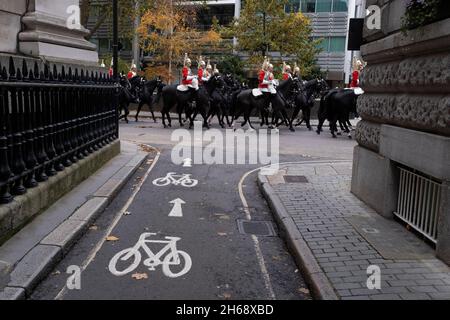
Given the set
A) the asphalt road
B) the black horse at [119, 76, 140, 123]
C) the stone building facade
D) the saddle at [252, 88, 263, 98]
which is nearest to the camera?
Result: the asphalt road

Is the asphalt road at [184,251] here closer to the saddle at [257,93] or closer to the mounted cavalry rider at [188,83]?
the saddle at [257,93]

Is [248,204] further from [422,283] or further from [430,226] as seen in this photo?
[422,283]

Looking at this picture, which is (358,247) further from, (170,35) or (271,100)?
(170,35)

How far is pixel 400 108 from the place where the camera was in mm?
6320

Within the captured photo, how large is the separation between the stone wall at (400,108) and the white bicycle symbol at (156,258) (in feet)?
9.16

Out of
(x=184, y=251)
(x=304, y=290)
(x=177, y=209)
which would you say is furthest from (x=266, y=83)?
(x=304, y=290)

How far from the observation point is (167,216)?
23.6 ft

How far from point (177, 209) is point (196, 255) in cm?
210

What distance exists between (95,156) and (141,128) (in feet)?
40.0

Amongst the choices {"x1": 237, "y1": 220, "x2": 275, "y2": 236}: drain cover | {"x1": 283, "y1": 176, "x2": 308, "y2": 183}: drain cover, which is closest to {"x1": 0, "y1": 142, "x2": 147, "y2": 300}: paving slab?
{"x1": 237, "y1": 220, "x2": 275, "y2": 236}: drain cover

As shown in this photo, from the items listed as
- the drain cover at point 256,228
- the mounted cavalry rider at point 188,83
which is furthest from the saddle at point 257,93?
A: the drain cover at point 256,228

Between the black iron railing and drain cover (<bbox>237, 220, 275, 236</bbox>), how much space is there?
2.85 metres

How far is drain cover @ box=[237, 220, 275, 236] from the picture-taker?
6617 millimetres

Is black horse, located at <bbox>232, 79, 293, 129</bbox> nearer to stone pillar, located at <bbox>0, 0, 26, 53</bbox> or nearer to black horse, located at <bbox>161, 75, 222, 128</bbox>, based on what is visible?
black horse, located at <bbox>161, 75, 222, 128</bbox>
